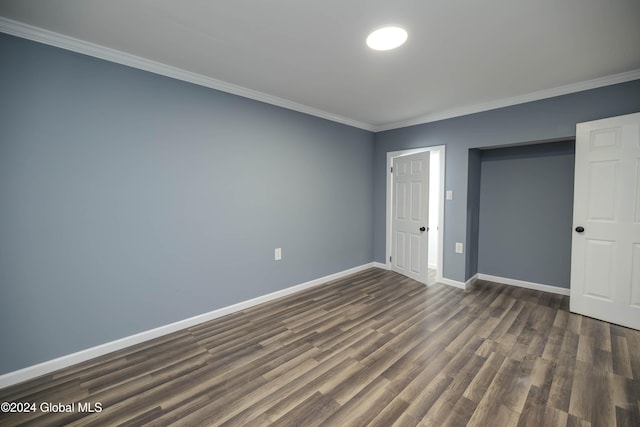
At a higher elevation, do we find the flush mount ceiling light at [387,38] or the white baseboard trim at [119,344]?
the flush mount ceiling light at [387,38]

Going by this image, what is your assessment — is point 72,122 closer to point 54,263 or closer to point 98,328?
point 54,263

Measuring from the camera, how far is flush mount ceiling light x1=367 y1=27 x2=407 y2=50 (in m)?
1.97

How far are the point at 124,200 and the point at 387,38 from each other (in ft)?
8.32

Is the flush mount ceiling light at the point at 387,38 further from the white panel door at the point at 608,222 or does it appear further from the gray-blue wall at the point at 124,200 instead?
the white panel door at the point at 608,222

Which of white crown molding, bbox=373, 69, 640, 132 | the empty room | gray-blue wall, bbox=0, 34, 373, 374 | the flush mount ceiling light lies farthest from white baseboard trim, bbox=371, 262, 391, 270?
the flush mount ceiling light

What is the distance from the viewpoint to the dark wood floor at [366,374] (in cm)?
168

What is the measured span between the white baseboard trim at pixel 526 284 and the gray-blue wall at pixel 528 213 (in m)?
0.05

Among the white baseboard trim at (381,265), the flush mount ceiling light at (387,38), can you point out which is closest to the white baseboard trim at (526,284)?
the white baseboard trim at (381,265)

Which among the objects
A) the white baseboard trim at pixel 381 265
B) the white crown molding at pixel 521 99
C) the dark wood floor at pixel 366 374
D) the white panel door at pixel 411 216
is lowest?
the dark wood floor at pixel 366 374

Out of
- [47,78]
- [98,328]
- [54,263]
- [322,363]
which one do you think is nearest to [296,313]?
[322,363]

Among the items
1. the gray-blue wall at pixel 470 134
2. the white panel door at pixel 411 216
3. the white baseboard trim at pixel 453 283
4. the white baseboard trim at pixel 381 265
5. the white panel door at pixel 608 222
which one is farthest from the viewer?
the white baseboard trim at pixel 381 265

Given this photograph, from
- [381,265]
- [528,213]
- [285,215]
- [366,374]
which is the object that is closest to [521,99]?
[528,213]

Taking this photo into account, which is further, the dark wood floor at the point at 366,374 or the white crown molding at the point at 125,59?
the white crown molding at the point at 125,59

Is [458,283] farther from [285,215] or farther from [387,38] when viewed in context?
[387,38]
